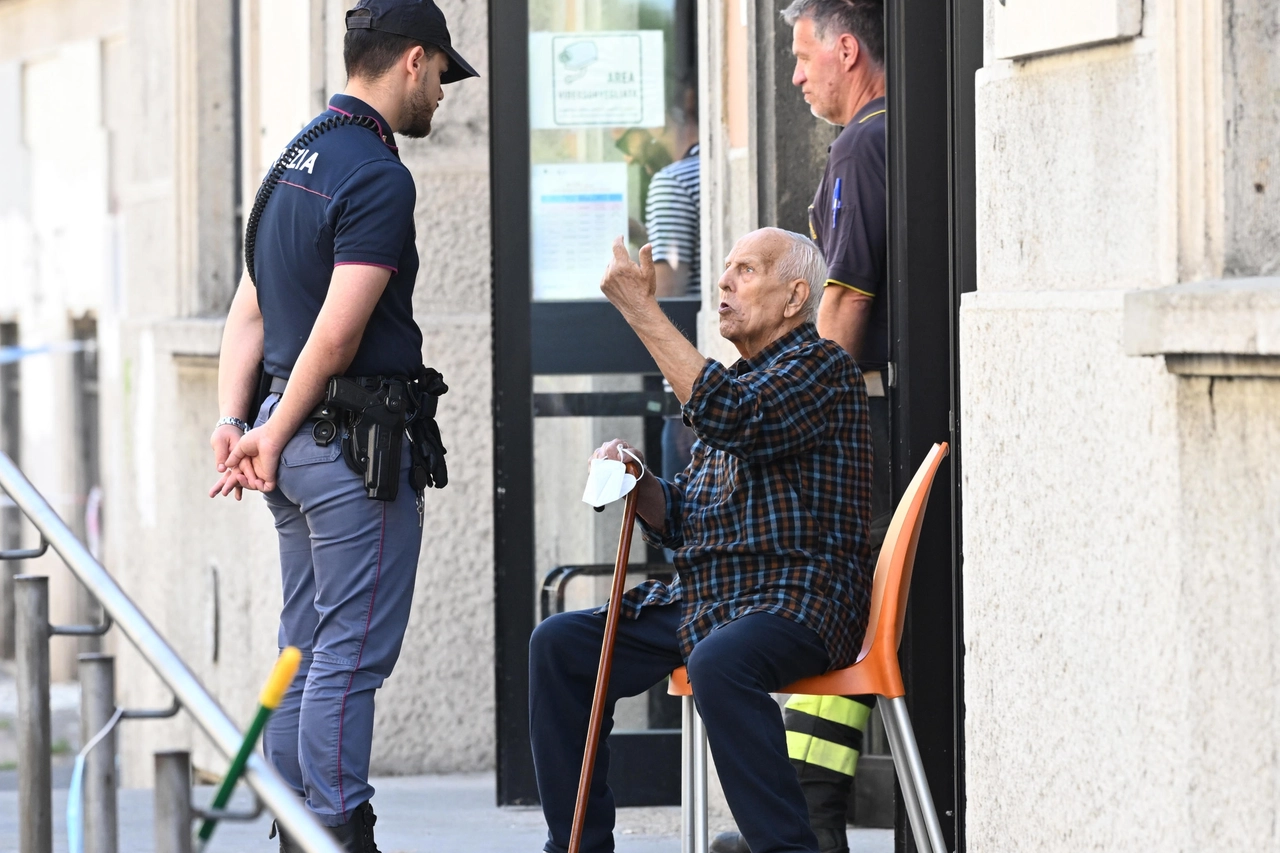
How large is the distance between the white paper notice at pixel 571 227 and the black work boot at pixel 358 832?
181 cm

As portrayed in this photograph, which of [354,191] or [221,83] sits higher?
[221,83]

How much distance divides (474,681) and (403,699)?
220mm

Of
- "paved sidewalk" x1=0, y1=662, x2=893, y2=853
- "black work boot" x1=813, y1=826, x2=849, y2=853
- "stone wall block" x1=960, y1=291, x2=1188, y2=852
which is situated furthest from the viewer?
"paved sidewalk" x1=0, y1=662, x2=893, y2=853

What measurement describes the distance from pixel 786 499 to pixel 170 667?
1424 millimetres

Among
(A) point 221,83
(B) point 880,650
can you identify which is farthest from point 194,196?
(B) point 880,650

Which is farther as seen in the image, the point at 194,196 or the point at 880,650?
the point at 194,196

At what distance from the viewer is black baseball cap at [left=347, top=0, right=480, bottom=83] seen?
12.0ft

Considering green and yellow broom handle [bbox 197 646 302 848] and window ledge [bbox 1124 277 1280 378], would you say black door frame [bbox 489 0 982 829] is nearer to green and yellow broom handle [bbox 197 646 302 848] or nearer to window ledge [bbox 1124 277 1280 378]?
window ledge [bbox 1124 277 1280 378]

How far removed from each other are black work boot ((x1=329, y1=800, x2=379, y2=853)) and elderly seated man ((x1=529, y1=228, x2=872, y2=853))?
0.34 meters

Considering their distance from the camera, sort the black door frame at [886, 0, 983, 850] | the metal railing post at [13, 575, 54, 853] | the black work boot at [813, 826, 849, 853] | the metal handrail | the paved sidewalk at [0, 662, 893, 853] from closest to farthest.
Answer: the metal handrail
the metal railing post at [13, 575, 54, 853]
the black door frame at [886, 0, 983, 850]
the black work boot at [813, 826, 849, 853]
the paved sidewalk at [0, 662, 893, 853]

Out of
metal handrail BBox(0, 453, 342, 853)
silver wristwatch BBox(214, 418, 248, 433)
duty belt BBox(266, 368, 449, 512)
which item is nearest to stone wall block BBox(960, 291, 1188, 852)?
duty belt BBox(266, 368, 449, 512)

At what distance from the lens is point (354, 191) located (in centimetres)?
354

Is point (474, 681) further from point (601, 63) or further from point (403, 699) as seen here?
point (601, 63)

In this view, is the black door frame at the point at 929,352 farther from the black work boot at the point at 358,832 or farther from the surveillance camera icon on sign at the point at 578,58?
the surveillance camera icon on sign at the point at 578,58
